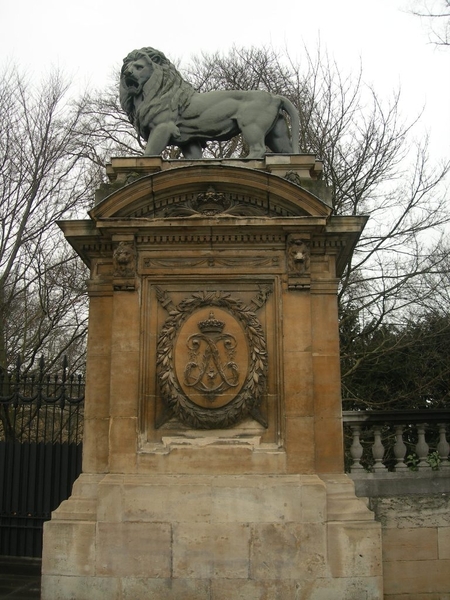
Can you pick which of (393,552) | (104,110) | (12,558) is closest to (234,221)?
(393,552)

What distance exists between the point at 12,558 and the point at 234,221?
612 centimetres

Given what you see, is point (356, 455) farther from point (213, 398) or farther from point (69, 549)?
point (69, 549)

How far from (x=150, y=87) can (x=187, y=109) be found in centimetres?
51

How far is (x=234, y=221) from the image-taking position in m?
6.79

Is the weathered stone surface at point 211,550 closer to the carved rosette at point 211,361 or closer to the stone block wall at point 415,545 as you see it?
the carved rosette at point 211,361

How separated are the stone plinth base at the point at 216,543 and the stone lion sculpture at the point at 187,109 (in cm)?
382

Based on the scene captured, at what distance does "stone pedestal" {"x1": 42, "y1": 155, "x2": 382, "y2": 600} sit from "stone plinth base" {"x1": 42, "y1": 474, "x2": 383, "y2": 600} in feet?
0.04

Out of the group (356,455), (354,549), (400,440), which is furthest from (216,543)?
(400,440)

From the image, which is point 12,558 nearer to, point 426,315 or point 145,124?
point 145,124

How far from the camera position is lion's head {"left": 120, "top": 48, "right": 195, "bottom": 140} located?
7.69 metres

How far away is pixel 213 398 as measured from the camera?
6586 mm

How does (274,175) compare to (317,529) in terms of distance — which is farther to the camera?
(274,175)

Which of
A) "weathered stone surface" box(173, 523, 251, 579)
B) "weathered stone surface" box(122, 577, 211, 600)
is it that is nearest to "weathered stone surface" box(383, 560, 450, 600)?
"weathered stone surface" box(173, 523, 251, 579)

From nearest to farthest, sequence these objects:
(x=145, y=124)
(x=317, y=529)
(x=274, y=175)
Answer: (x=317, y=529) → (x=274, y=175) → (x=145, y=124)
